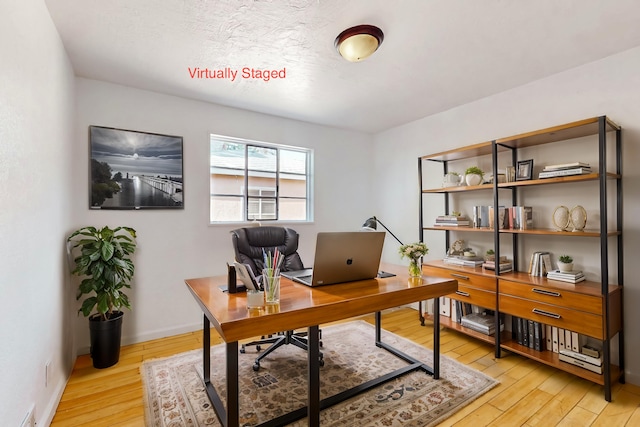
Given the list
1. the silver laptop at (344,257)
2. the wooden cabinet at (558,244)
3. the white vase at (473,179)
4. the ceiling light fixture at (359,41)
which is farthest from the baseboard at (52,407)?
the white vase at (473,179)

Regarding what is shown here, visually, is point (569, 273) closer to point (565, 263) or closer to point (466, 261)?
point (565, 263)

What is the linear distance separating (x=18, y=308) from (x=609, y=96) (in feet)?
13.1

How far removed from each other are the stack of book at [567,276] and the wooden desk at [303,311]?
1056mm

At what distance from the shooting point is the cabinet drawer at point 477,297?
269 centimetres

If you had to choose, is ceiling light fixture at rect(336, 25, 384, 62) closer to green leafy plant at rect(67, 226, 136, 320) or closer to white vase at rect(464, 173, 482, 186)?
white vase at rect(464, 173, 482, 186)

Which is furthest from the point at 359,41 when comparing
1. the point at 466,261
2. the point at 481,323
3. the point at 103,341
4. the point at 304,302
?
the point at 103,341

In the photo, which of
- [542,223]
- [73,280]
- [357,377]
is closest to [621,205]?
[542,223]

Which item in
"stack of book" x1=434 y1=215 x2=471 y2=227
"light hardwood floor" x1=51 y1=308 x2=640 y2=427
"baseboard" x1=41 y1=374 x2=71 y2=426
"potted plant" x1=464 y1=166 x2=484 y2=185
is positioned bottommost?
"light hardwood floor" x1=51 y1=308 x2=640 y2=427

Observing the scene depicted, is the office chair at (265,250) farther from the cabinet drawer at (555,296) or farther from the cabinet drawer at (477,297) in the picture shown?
the cabinet drawer at (555,296)

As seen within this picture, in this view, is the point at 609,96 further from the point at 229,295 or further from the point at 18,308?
the point at 18,308

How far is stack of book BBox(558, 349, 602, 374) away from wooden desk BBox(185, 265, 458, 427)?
101 cm

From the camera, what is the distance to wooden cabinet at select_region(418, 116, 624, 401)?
2096 mm

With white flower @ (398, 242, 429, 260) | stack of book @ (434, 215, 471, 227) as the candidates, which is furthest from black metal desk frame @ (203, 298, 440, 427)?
stack of book @ (434, 215, 471, 227)

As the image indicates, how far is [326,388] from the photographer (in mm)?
2139
